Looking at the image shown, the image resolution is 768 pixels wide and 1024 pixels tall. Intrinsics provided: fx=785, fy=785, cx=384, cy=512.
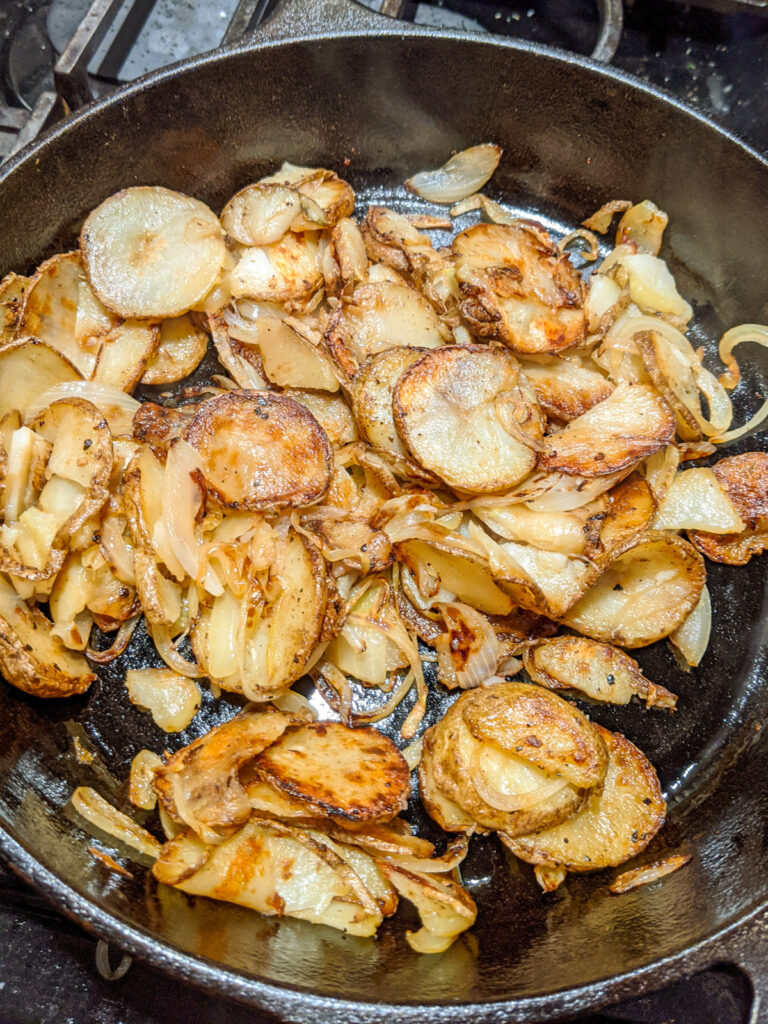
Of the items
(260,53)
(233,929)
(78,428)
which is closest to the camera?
(233,929)

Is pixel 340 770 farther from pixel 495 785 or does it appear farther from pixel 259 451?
pixel 259 451

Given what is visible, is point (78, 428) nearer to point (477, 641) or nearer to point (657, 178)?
point (477, 641)

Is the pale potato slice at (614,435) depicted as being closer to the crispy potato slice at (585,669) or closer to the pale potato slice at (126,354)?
the crispy potato slice at (585,669)

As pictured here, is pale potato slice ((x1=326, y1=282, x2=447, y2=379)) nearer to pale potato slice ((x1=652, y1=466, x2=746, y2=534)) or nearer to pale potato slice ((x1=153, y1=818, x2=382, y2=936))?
pale potato slice ((x1=652, y1=466, x2=746, y2=534))

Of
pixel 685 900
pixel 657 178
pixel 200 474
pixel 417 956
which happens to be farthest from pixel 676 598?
pixel 657 178

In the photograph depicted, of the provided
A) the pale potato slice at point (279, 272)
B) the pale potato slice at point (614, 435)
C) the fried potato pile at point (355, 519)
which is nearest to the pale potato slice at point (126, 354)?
the fried potato pile at point (355, 519)

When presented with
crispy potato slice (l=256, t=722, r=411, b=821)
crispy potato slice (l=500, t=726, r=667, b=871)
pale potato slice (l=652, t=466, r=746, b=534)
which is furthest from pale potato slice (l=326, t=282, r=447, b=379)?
crispy potato slice (l=500, t=726, r=667, b=871)

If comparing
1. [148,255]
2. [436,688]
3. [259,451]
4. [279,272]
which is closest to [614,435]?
[436,688]
